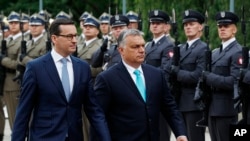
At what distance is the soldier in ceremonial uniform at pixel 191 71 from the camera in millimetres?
13734

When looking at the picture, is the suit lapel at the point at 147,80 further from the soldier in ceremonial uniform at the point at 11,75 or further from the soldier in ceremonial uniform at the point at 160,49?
the soldier in ceremonial uniform at the point at 11,75

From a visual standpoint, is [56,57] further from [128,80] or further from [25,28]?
[25,28]

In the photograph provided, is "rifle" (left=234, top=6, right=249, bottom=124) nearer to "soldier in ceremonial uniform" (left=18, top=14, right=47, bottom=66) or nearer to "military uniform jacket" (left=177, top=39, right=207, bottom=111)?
"military uniform jacket" (left=177, top=39, right=207, bottom=111)

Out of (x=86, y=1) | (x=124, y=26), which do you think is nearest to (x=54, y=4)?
(x=86, y=1)

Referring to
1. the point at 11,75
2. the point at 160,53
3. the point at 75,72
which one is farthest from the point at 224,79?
the point at 11,75

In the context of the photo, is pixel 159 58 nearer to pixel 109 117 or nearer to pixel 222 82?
pixel 222 82

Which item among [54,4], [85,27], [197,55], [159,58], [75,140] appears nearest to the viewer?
[75,140]

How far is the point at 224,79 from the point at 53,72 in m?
3.34

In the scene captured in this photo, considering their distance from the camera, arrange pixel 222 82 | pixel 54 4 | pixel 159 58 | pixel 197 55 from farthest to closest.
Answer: pixel 54 4 < pixel 159 58 < pixel 197 55 < pixel 222 82

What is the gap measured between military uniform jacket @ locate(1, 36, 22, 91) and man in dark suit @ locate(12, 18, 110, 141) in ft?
26.6

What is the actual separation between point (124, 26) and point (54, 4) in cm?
1907

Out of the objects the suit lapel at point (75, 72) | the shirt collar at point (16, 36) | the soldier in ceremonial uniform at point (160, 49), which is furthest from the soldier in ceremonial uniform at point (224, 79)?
the shirt collar at point (16, 36)

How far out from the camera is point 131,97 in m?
9.91

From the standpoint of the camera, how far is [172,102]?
33.4ft
